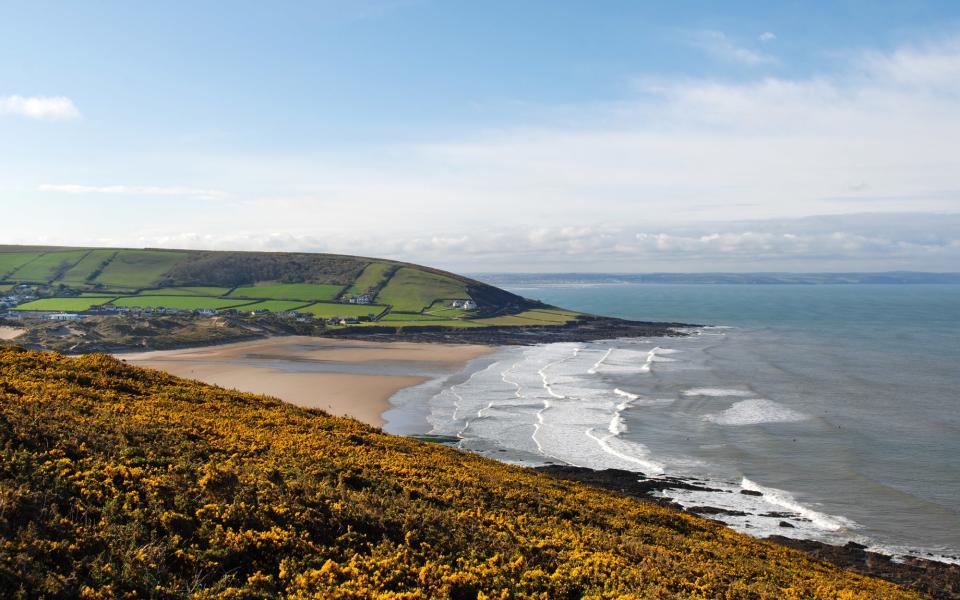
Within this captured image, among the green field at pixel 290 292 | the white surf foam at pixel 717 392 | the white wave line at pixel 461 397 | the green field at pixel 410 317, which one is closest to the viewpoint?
the white wave line at pixel 461 397

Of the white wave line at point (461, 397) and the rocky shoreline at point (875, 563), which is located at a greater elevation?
the rocky shoreline at point (875, 563)

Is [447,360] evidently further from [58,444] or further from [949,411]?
[58,444]

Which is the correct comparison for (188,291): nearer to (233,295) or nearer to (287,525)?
(233,295)

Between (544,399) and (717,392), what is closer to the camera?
(544,399)

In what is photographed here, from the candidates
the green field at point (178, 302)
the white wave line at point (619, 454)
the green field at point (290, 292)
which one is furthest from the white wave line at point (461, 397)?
the green field at point (290, 292)

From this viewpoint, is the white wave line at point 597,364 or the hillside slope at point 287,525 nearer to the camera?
the hillside slope at point 287,525

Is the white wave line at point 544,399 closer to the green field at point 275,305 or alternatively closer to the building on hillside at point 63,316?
the green field at point 275,305

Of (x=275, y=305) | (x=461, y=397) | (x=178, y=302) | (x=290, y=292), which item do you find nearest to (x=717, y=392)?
(x=461, y=397)

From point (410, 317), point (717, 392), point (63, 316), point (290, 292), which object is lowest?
point (717, 392)
